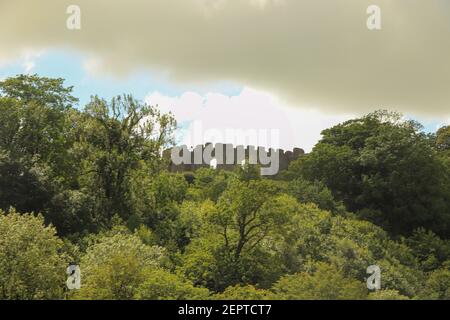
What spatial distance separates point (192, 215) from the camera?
44156mm

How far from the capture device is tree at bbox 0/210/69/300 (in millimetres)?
27969

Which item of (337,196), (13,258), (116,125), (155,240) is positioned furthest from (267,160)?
(13,258)

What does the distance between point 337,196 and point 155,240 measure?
28.5 meters

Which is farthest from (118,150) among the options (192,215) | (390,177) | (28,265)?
(390,177)

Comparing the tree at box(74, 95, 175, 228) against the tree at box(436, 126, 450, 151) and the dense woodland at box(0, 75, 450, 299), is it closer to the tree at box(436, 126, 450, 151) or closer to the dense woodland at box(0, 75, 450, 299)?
the dense woodland at box(0, 75, 450, 299)

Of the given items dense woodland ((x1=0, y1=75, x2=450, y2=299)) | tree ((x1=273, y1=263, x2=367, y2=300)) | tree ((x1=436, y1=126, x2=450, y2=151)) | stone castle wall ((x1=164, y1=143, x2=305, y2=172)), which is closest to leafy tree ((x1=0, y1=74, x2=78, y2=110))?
dense woodland ((x1=0, y1=75, x2=450, y2=299))

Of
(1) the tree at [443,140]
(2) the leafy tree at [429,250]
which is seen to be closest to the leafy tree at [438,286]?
(2) the leafy tree at [429,250]

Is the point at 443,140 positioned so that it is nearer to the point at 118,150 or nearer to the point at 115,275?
the point at 118,150

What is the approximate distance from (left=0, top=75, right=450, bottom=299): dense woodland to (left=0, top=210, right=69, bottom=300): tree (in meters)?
0.06

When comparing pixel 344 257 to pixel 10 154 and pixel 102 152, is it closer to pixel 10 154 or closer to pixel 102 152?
pixel 102 152

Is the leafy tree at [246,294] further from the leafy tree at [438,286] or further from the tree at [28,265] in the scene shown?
the leafy tree at [438,286]

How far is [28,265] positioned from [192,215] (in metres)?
17.0
